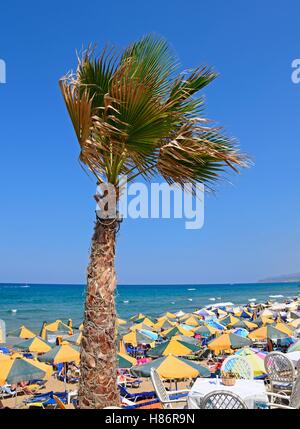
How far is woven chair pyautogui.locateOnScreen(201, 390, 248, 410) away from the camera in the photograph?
15.0 ft

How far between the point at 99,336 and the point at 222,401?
1.62 metres

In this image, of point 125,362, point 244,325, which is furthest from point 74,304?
point 125,362

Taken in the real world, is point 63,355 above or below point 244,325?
above

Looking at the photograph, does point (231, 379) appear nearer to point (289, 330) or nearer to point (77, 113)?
point (77, 113)

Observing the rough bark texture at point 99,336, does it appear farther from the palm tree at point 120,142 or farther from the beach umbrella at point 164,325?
the beach umbrella at point 164,325

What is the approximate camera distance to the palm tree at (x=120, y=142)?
4473mm

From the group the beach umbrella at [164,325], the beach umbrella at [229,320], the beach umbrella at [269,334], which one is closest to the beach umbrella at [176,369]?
the beach umbrella at [269,334]

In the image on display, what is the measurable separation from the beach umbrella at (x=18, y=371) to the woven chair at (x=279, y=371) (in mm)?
5865

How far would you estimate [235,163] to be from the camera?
4.79 m

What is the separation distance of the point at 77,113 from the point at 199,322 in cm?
2404

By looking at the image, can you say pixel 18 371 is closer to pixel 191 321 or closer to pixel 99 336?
pixel 99 336

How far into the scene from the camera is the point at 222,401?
4.64 m

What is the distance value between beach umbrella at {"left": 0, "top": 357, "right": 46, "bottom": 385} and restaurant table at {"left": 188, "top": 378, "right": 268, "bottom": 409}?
5608 millimetres
